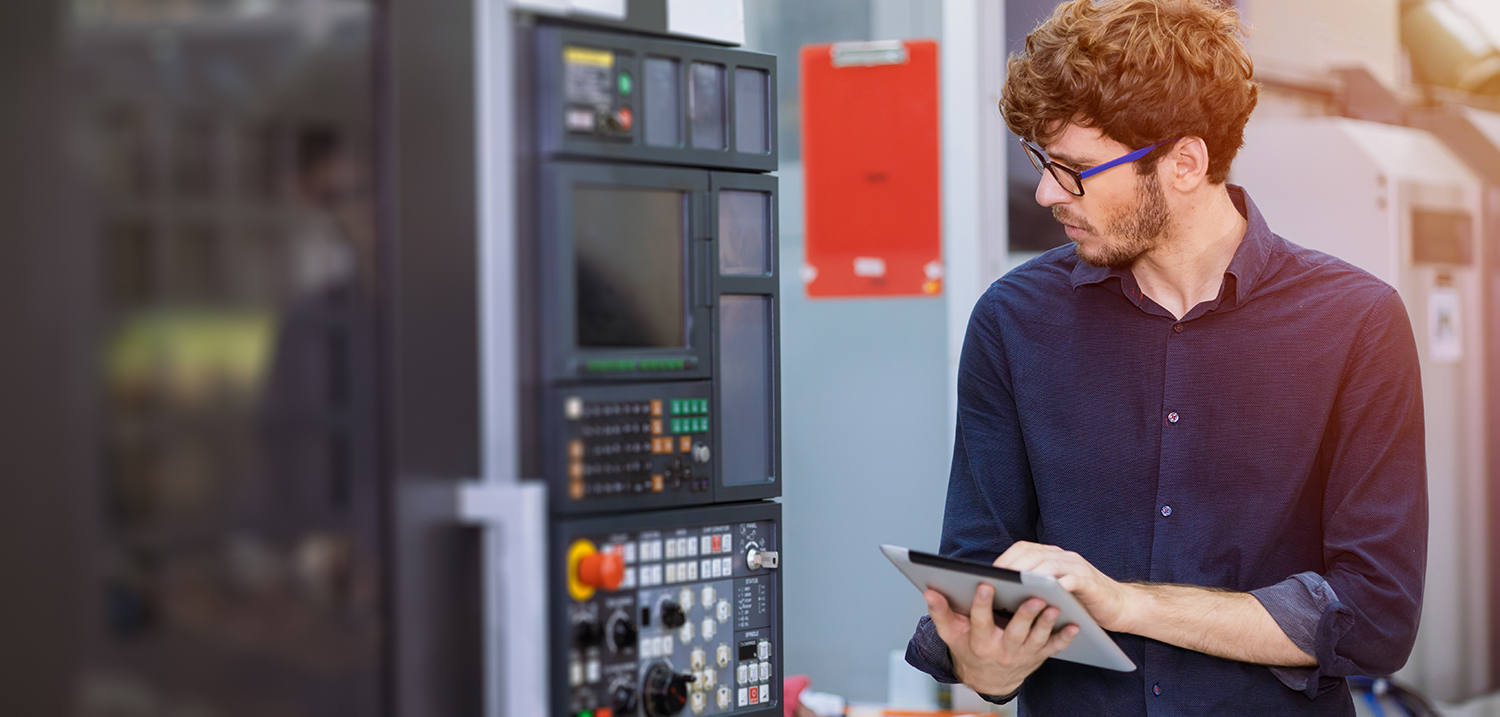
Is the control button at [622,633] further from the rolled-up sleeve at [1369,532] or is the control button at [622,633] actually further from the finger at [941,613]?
the rolled-up sleeve at [1369,532]

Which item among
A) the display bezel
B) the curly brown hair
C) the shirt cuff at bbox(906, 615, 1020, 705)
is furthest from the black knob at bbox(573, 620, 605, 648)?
the curly brown hair

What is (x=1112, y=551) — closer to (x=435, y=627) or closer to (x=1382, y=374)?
(x=1382, y=374)

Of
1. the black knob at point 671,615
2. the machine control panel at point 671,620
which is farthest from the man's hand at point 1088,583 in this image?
the black knob at point 671,615

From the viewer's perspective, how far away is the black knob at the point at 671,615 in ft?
3.81

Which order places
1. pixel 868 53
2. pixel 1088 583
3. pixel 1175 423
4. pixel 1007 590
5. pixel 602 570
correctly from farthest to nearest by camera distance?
pixel 868 53
pixel 1175 423
pixel 1088 583
pixel 1007 590
pixel 602 570

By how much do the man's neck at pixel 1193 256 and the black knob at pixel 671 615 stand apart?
78 centimetres

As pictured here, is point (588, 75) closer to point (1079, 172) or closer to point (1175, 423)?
point (1079, 172)

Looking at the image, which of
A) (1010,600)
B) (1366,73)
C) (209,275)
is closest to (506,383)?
(209,275)

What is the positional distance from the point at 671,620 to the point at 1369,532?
0.83 m

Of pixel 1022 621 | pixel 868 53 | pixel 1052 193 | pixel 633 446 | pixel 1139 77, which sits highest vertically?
pixel 868 53

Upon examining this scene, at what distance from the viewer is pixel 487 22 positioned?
3.45 ft

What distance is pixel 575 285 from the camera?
1.09 metres

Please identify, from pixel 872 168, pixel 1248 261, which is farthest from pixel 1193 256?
pixel 872 168

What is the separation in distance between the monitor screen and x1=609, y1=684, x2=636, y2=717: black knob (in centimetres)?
32
